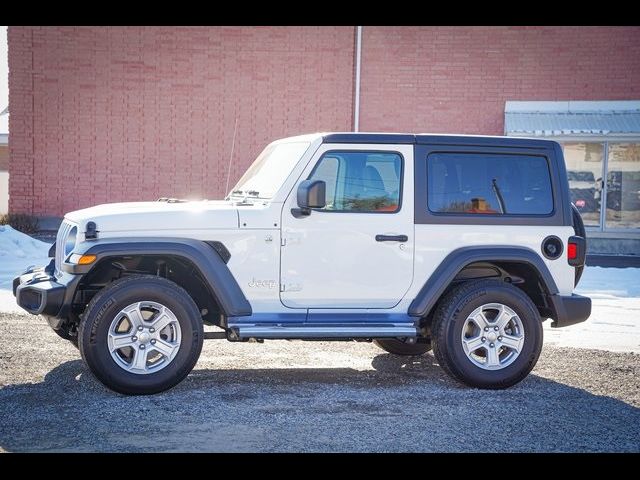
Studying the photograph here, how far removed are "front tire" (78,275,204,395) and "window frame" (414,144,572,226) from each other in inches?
79.5

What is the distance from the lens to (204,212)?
6484mm

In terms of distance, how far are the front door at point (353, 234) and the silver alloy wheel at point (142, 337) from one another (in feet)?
2.95

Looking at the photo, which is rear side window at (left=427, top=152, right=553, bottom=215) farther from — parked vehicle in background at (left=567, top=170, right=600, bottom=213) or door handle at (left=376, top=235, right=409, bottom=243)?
parked vehicle in background at (left=567, top=170, right=600, bottom=213)

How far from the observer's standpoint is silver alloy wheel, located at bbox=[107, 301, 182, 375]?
6.24m

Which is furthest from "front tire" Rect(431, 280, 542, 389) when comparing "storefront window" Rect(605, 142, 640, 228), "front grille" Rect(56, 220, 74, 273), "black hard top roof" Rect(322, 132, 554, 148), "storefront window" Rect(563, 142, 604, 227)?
"storefront window" Rect(605, 142, 640, 228)

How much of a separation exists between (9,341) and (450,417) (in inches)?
182

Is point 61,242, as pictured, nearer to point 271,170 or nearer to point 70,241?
point 70,241

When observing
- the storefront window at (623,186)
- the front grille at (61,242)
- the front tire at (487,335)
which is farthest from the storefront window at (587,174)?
the front grille at (61,242)

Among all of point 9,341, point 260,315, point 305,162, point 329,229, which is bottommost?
point 9,341

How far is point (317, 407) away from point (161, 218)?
183 centimetres

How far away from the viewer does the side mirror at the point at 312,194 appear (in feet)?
20.9
